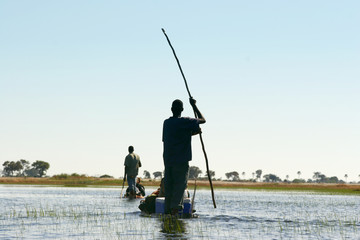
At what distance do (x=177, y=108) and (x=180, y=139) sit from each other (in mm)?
808

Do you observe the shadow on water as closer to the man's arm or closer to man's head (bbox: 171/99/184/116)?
the man's arm

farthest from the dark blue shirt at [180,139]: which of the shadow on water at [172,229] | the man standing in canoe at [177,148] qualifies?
the shadow on water at [172,229]

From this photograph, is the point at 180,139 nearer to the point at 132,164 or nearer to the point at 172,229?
the point at 172,229

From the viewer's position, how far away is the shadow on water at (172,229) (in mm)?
9578

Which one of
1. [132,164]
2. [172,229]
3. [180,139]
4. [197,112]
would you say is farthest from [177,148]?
[132,164]

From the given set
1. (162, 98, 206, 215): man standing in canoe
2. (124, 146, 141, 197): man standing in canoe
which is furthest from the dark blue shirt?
(124, 146, 141, 197): man standing in canoe

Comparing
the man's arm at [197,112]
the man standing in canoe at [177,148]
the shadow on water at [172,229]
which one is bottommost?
the shadow on water at [172,229]

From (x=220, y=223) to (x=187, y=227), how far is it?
1786 millimetres

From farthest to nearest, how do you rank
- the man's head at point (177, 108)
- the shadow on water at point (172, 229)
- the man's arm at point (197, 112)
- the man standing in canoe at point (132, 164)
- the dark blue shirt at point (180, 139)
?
1. the man standing in canoe at point (132, 164)
2. the man's head at point (177, 108)
3. the man's arm at point (197, 112)
4. the dark blue shirt at point (180, 139)
5. the shadow on water at point (172, 229)

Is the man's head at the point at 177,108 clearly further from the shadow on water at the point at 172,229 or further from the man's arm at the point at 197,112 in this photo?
the shadow on water at the point at 172,229

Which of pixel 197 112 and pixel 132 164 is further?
pixel 132 164

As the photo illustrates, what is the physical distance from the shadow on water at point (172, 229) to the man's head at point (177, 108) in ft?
8.31

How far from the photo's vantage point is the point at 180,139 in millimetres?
12227

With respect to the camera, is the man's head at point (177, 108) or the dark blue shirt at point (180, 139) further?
the man's head at point (177, 108)
